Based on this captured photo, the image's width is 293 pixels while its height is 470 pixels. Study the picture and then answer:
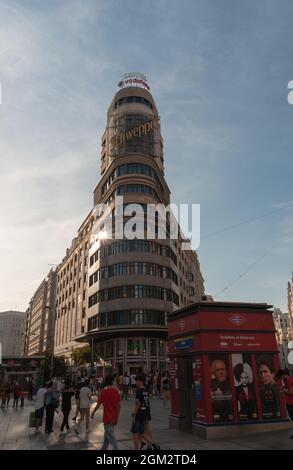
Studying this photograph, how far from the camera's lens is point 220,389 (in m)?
11.1

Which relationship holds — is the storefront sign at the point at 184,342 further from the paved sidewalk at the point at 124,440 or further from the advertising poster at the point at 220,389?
the paved sidewalk at the point at 124,440

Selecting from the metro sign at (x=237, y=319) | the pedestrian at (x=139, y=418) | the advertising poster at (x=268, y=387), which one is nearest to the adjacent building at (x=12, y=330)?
the metro sign at (x=237, y=319)

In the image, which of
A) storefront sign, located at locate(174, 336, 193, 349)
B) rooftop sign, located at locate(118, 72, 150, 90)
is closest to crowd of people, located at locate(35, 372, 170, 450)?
storefront sign, located at locate(174, 336, 193, 349)

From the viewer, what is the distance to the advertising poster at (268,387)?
37.9 ft

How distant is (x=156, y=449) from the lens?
8.48m

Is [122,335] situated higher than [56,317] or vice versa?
[56,317]

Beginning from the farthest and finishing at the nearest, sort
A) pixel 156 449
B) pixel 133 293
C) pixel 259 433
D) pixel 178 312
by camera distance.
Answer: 1. pixel 133 293
2. pixel 178 312
3. pixel 259 433
4. pixel 156 449

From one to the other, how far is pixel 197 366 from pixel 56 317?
7718 cm

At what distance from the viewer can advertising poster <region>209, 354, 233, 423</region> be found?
10914 mm

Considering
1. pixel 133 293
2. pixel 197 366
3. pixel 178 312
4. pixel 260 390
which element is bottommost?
pixel 260 390

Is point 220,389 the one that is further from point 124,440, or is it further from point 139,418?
point 139,418

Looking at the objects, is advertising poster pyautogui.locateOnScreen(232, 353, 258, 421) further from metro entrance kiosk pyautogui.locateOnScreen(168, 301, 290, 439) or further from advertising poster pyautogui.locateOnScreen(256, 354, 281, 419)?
advertising poster pyautogui.locateOnScreen(256, 354, 281, 419)
